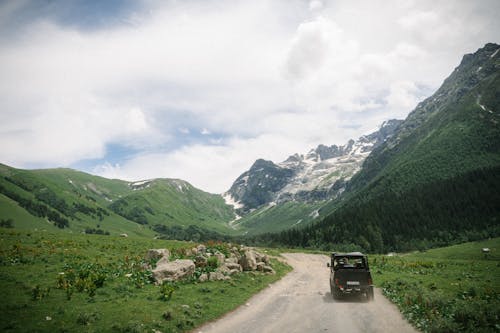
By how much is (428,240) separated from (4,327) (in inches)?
5978

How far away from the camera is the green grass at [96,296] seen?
1469 cm

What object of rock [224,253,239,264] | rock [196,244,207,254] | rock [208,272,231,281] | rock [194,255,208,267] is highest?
rock [196,244,207,254]

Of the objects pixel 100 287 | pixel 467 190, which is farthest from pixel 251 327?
pixel 467 190

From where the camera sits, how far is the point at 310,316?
18.4 meters

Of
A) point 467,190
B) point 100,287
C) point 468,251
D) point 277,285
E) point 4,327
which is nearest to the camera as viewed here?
point 4,327

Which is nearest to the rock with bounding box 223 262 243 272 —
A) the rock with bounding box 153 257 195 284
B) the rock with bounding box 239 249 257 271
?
the rock with bounding box 239 249 257 271

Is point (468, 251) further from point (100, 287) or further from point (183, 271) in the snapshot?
point (100, 287)

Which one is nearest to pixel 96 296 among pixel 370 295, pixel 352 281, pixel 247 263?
pixel 352 281

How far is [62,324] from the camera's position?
46.3 ft

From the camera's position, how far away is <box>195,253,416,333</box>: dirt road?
15977mm

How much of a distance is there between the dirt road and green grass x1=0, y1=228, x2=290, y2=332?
154cm

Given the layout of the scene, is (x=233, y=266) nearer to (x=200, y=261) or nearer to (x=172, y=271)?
(x=200, y=261)

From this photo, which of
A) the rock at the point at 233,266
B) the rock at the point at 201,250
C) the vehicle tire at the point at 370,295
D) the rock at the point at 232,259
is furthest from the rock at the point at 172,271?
the vehicle tire at the point at 370,295

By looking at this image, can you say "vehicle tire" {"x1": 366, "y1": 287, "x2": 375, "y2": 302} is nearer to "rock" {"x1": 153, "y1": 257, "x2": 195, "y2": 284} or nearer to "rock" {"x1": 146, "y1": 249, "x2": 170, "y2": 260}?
"rock" {"x1": 153, "y1": 257, "x2": 195, "y2": 284}
